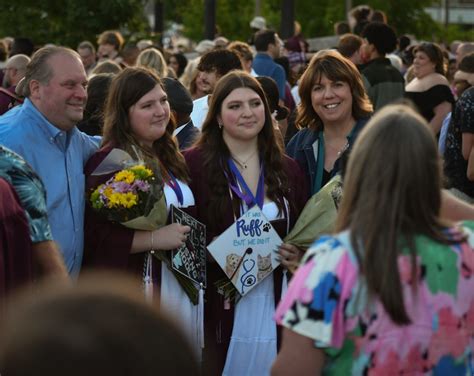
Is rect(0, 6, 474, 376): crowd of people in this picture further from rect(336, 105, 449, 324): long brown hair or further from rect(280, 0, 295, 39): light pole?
rect(280, 0, 295, 39): light pole

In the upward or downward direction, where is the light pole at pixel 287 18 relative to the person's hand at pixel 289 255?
downward

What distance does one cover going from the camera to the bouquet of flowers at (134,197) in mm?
5664

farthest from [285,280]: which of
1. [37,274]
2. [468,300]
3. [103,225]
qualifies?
[468,300]

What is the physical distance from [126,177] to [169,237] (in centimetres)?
42

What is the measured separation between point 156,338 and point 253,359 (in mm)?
4310

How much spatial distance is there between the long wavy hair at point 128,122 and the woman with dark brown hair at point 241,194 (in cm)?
11

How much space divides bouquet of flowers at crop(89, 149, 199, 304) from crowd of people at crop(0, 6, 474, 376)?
0.03 meters

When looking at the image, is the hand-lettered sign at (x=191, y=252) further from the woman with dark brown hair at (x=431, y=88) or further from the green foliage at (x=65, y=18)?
the green foliage at (x=65, y=18)

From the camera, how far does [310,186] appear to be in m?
6.53

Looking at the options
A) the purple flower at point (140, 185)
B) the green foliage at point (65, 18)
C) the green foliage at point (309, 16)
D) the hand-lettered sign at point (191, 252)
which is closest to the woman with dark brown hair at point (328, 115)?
the hand-lettered sign at point (191, 252)

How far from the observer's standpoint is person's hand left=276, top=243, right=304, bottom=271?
6.02 m

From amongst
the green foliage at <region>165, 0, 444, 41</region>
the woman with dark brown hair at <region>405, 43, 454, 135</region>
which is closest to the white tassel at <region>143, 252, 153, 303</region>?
the woman with dark brown hair at <region>405, 43, 454, 135</region>

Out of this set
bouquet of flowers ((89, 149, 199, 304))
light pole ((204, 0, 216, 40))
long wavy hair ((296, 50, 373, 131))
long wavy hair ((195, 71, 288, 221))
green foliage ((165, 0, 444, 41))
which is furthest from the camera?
green foliage ((165, 0, 444, 41))

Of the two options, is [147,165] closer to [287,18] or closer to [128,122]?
[128,122]
